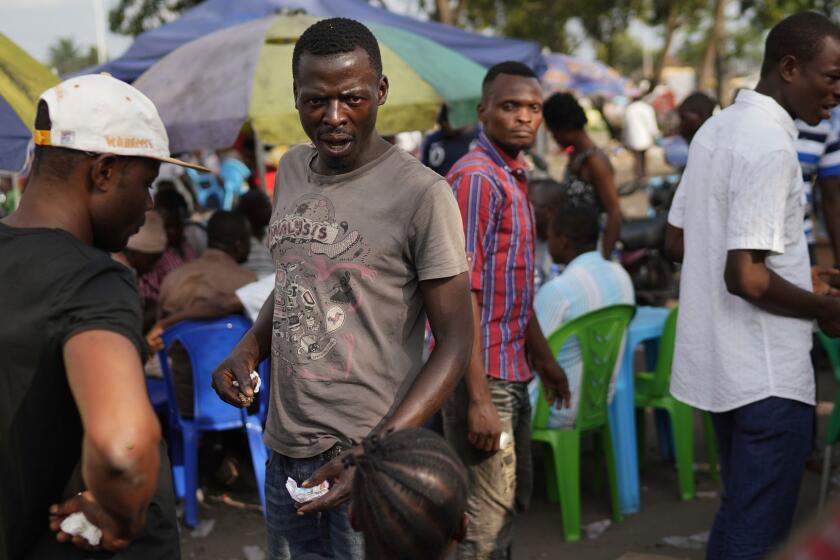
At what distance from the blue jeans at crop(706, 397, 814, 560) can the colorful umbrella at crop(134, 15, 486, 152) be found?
2.83 metres

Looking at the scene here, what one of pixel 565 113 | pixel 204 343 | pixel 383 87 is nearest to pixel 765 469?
pixel 383 87

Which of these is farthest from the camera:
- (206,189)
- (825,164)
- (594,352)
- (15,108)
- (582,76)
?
(582,76)

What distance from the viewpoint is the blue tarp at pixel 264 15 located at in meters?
8.20

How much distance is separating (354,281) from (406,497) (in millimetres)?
632

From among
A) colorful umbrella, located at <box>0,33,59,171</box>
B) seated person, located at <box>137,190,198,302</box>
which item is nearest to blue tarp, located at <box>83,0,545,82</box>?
seated person, located at <box>137,190,198,302</box>

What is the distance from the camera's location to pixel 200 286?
16.7 ft

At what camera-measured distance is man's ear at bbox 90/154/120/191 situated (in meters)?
1.85

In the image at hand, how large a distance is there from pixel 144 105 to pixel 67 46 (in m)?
106

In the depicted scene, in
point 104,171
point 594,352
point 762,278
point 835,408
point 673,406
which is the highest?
point 104,171

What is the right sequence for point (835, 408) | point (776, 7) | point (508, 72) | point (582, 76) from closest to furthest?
point (508, 72), point (835, 408), point (582, 76), point (776, 7)

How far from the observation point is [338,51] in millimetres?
2324

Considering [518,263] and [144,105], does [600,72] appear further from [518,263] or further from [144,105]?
[144,105]

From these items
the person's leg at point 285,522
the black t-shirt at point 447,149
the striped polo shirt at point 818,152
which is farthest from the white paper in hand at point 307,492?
the black t-shirt at point 447,149

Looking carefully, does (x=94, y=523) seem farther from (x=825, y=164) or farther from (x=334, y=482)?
(x=825, y=164)
